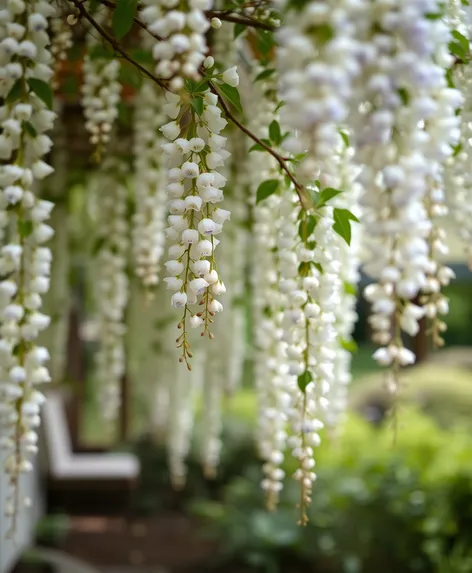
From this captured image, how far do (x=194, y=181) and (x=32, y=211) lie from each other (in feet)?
0.73

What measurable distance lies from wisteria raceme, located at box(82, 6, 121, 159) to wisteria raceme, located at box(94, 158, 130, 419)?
24.2 inches

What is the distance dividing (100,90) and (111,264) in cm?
66

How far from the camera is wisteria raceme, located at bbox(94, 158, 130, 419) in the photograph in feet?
5.95

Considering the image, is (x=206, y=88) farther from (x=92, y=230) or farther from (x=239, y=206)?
(x=92, y=230)

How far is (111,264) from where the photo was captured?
5.94 feet

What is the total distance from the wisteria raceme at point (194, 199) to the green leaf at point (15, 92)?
0.54 ft

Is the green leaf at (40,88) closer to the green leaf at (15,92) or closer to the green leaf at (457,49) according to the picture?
the green leaf at (15,92)

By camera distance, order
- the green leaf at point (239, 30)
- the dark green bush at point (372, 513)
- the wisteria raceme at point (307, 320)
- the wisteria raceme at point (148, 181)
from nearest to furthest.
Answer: the wisteria raceme at point (307, 320), the green leaf at point (239, 30), the wisteria raceme at point (148, 181), the dark green bush at point (372, 513)

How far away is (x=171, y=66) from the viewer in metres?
0.62

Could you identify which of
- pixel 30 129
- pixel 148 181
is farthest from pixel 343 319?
pixel 30 129

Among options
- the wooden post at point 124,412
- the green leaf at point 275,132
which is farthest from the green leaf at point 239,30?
the wooden post at point 124,412

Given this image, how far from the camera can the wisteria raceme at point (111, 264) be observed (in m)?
1.81

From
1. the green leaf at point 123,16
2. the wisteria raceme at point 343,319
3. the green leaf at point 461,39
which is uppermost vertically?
the green leaf at point 123,16

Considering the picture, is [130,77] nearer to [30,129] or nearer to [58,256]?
[30,129]
